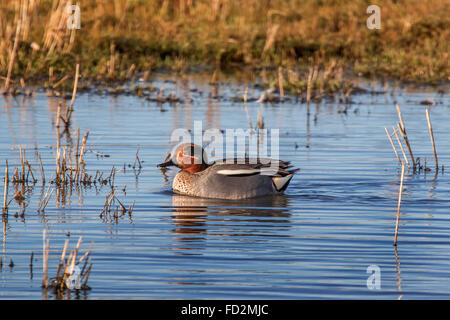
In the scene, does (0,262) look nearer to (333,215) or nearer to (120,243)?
(120,243)

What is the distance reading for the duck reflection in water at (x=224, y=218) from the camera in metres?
6.98

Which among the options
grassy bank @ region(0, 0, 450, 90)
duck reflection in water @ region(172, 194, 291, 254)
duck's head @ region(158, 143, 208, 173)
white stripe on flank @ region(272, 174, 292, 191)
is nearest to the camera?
duck reflection in water @ region(172, 194, 291, 254)

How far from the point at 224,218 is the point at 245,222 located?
0.82ft

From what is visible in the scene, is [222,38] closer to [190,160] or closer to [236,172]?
[190,160]

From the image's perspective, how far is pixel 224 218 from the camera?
25.4 ft

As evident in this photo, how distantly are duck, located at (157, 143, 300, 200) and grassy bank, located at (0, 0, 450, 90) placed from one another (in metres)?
8.60

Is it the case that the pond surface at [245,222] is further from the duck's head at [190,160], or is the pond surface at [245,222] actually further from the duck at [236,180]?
the duck's head at [190,160]

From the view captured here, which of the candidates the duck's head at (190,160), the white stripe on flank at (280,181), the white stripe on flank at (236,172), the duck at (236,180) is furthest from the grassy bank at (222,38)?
the white stripe on flank at (280,181)

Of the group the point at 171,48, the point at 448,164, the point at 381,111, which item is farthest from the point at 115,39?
the point at 448,164

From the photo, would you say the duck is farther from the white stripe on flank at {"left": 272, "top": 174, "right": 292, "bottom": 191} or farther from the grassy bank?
the grassy bank

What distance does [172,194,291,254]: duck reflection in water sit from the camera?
6.98m

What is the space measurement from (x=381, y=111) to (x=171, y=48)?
23.8ft

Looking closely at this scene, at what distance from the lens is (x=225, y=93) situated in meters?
16.6

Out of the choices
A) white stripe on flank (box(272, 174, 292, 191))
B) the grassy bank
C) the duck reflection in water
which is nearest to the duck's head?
the duck reflection in water
